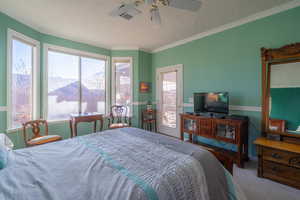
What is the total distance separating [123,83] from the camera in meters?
4.34

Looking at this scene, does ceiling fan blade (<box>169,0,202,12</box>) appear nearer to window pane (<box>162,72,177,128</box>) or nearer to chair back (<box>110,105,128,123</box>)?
window pane (<box>162,72,177,128</box>)

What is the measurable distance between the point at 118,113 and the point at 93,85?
113cm

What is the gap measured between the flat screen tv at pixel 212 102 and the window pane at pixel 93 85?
280 cm

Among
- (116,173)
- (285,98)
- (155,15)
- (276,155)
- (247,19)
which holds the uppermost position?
(247,19)

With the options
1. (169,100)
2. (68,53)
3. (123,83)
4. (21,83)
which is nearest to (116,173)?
(21,83)

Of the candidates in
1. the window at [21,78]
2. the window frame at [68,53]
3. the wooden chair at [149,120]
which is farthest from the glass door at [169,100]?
the window at [21,78]

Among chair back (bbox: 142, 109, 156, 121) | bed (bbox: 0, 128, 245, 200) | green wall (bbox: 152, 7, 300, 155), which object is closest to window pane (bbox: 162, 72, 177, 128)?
chair back (bbox: 142, 109, 156, 121)

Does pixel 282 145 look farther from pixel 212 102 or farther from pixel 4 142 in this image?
pixel 4 142

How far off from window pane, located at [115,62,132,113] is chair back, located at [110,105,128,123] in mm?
214

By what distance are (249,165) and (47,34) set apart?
5114 mm

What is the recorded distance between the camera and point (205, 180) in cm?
107

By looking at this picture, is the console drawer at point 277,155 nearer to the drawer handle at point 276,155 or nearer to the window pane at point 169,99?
the drawer handle at point 276,155

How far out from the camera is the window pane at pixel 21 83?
2625 millimetres

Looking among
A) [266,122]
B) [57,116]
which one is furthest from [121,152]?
[57,116]
